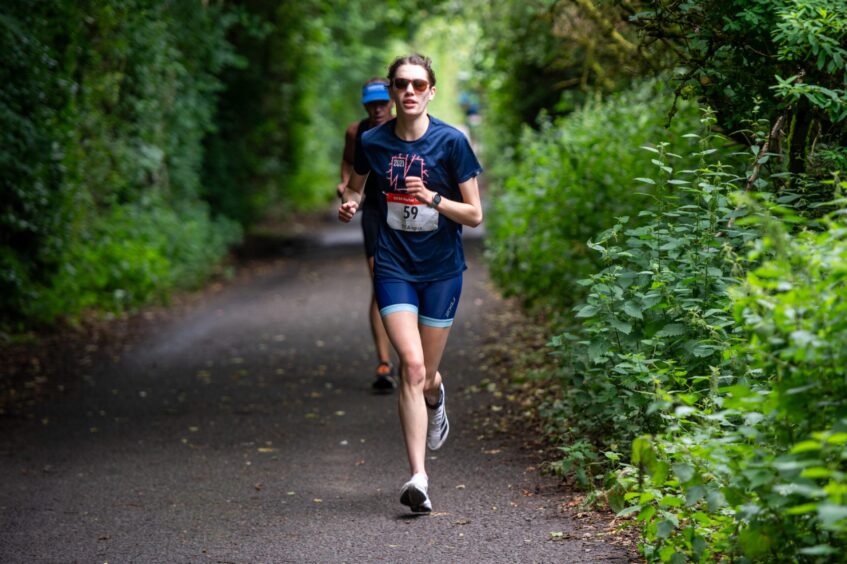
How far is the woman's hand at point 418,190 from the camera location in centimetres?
547

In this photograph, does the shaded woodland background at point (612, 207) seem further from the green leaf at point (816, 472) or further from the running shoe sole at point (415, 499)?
the running shoe sole at point (415, 499)

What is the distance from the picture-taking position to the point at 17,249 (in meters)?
11.9

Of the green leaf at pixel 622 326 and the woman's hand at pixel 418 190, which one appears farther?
the green leaf at pixel 622 326

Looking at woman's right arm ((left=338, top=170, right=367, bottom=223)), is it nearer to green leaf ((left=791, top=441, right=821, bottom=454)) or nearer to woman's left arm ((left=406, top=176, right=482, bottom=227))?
woman's left arm ((left=406, top=176, right=482, bottom=227))

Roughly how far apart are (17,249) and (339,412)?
5385mm

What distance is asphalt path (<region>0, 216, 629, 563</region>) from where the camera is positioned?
529cm

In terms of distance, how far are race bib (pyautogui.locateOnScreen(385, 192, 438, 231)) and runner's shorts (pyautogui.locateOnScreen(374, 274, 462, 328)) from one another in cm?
30

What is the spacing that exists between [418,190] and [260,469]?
2.41 metres

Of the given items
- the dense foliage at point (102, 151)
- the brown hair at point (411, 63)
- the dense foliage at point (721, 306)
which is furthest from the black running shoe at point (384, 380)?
the dense foliage at point (102, 151)

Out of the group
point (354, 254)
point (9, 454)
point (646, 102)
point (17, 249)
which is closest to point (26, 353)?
point (17, 249)

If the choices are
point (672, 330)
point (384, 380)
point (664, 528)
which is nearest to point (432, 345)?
point (672, 330)

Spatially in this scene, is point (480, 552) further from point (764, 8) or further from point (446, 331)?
point (764, 8)

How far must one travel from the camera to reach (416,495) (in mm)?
5586

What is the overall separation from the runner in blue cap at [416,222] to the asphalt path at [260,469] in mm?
527
